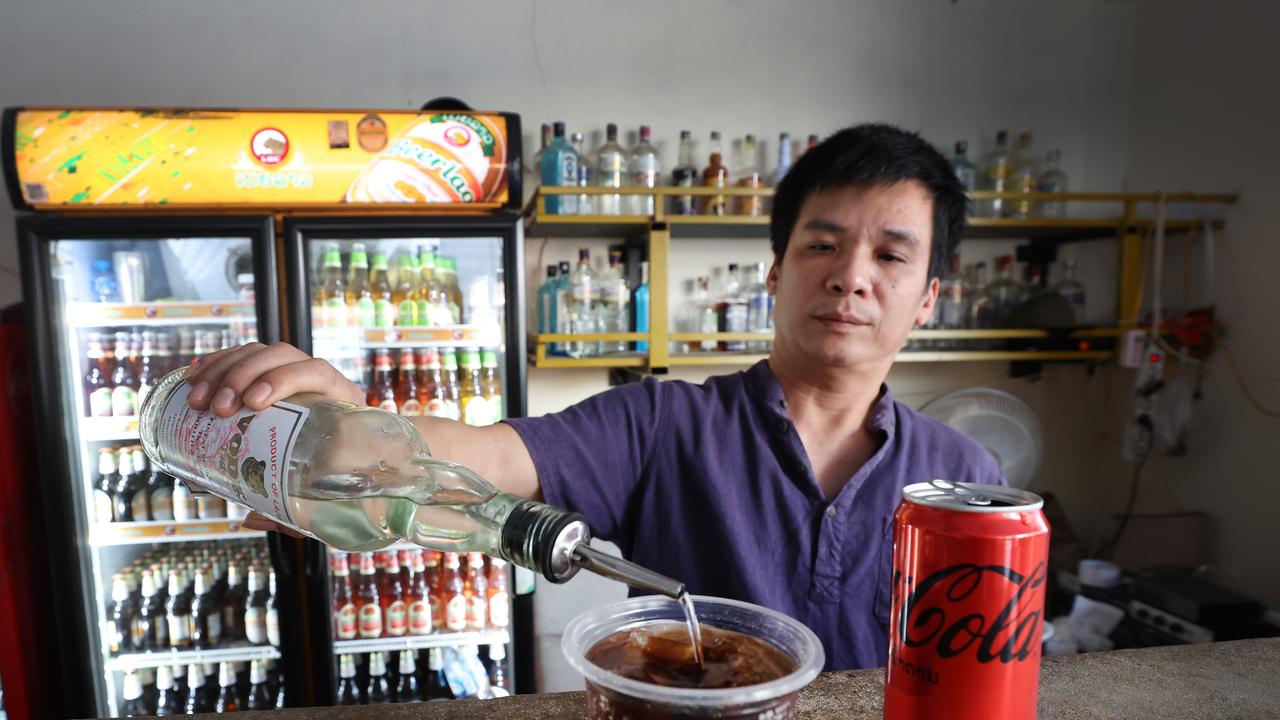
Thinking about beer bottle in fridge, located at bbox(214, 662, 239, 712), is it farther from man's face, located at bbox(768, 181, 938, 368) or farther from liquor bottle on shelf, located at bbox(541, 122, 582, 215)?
man's face, located at bbox(768, 181, 938, 368)

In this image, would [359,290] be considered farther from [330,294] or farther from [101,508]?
[101,508]

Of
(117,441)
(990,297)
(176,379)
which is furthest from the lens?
(990,297)

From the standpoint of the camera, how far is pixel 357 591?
90.6 inches

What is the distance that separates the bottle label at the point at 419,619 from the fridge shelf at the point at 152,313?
1.07 meters

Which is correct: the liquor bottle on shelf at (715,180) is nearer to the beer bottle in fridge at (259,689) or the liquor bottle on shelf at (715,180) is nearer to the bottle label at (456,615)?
the bottle label at (456,615)

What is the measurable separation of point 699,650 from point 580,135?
7.43 ft

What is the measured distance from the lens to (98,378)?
2215mm

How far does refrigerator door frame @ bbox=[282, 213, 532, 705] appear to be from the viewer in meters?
2.01

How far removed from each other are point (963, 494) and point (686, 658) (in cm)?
27

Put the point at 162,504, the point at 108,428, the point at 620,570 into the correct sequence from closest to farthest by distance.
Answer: the point at 620,570, the point at 108,428, the point at 162,504

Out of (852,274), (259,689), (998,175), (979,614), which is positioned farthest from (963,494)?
(998,175)

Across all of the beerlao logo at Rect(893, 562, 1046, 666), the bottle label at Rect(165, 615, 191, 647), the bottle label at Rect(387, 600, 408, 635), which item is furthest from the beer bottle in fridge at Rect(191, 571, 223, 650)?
the beerlao logo at Rect(893, 562, 1046, 666)

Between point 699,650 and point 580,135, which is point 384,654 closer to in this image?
point 580,135

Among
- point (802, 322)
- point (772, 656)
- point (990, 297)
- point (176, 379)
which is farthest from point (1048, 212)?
point (176, 379)
